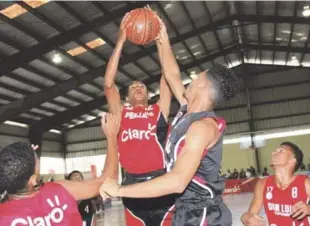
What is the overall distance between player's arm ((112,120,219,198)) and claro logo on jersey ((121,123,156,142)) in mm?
2046

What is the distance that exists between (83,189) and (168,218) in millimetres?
1725

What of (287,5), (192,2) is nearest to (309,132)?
(287,5)

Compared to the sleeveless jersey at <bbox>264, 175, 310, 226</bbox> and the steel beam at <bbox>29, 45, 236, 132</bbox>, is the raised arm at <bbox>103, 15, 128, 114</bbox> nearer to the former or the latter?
the sleeveless jersey at <bbox>264, 175, 310, 226</bbox>

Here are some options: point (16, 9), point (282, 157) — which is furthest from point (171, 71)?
point (16, 9)

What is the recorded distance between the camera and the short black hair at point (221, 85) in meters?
2.97

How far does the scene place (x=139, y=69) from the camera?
24234 mm

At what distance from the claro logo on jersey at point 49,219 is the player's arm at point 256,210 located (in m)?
2.06

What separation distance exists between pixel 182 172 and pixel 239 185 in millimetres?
22717

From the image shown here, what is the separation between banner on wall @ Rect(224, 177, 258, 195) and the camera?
79.7 ft

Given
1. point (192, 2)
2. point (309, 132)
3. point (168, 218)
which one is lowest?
point (168, 218)

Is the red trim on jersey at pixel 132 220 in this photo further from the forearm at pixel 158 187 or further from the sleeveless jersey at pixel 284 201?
the forearm at pixel 158 187

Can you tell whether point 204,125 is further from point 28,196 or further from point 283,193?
point 283,193

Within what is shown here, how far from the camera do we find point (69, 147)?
106ft

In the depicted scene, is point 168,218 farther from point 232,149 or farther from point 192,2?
point 232,149
